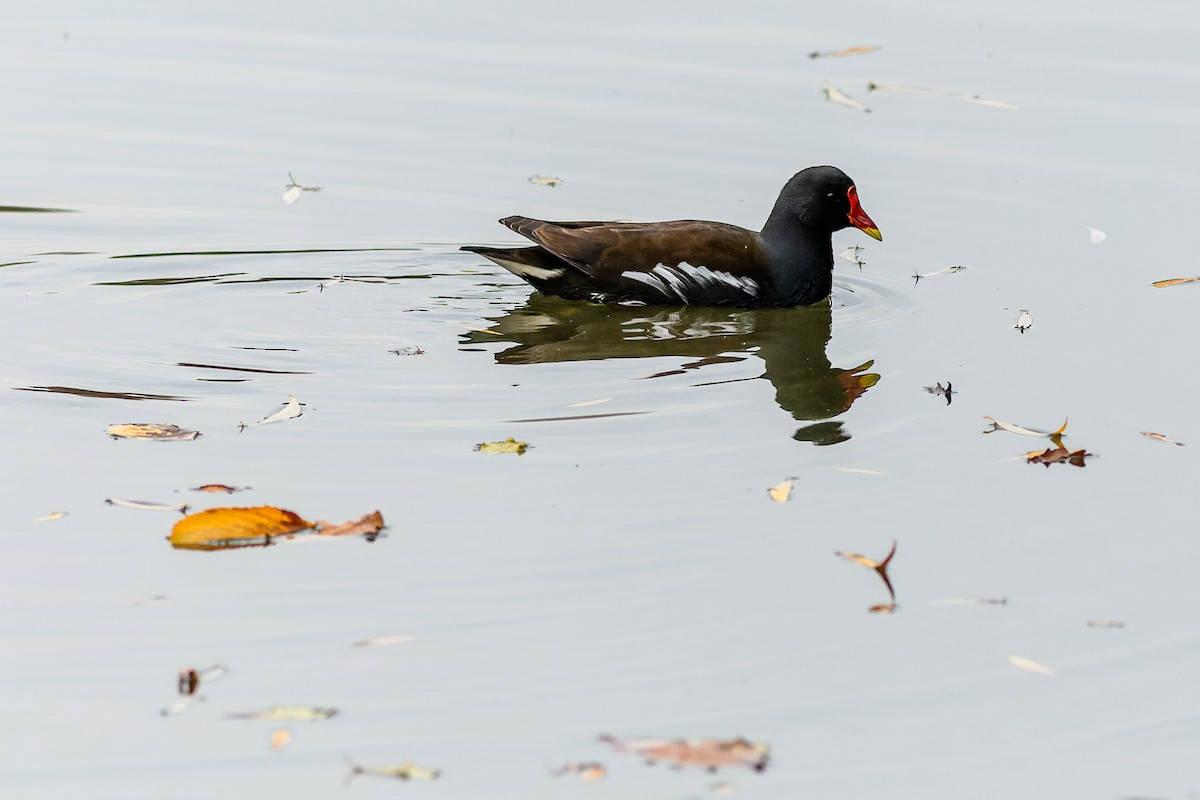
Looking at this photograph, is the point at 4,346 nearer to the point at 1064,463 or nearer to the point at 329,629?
the point at 329,629

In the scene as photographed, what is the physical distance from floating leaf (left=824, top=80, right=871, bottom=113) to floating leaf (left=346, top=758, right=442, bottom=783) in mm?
8867

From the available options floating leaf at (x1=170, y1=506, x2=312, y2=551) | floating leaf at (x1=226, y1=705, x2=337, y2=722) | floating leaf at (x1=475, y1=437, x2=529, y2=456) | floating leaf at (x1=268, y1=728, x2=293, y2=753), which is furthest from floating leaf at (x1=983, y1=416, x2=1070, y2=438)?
floating leaf at (x1=268, y1=728, x2=293, y2=753)

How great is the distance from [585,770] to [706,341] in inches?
184

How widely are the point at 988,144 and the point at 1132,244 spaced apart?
2.05m

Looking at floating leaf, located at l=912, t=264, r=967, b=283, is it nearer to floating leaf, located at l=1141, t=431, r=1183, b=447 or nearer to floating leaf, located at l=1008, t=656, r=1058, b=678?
floating leaf, located at l=1141, t=431, r=1183, b=447

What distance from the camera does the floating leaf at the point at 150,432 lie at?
671cm

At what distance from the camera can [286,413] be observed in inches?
278

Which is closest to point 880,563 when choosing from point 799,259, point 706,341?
point 706,341

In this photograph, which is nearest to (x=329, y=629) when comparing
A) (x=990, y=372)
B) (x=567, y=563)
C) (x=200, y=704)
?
(x=200, y=704)

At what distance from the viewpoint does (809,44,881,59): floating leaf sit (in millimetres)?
13430

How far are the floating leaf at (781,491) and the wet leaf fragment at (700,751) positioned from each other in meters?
1.83

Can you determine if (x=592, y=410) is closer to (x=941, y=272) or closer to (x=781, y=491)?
(x=781, y=491)

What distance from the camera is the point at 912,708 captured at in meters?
4.78

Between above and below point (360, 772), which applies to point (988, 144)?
above
